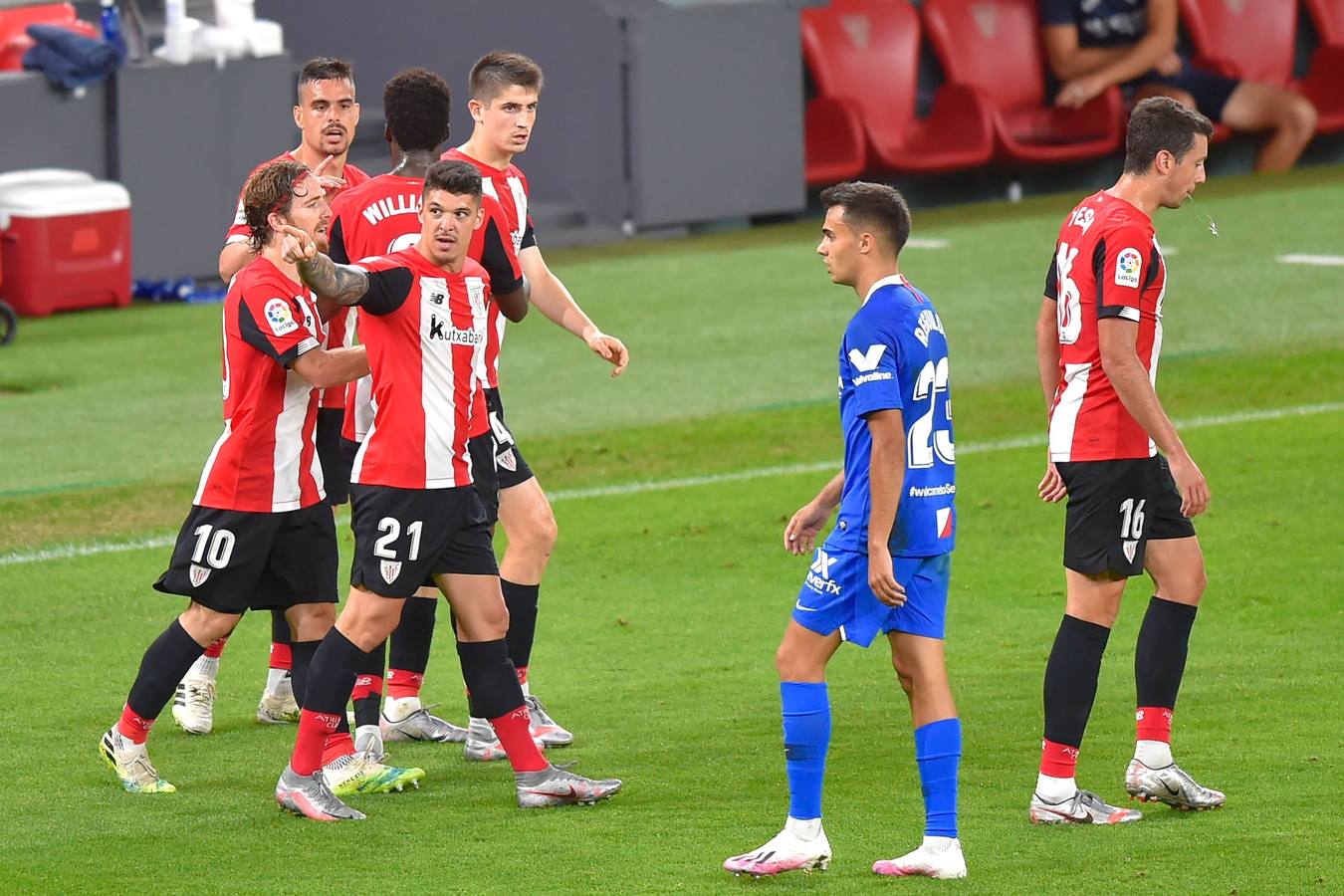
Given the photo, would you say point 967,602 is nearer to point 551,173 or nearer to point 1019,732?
point 1019,732

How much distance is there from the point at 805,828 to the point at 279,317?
201 cm

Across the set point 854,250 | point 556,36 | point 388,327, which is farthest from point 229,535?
point 556,36

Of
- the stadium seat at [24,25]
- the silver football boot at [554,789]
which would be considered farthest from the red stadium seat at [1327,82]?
the silver football boot at [554,789]

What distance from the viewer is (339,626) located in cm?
570


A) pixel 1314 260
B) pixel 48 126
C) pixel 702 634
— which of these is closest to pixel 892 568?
pixel 702 634

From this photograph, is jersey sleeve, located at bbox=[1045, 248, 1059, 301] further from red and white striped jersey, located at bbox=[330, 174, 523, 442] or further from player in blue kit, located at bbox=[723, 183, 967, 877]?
red and white striped jersey, located at bbox=[330, 174, 523, 442]

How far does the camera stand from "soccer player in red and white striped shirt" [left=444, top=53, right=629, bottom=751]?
6.48 metres

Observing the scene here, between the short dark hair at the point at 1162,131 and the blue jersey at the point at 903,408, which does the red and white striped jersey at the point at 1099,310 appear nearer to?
the short dark hair at the point at 1162,131

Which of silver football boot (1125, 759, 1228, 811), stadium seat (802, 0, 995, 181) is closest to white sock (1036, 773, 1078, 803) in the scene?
silver football boot (1125, 759, 1228, 811)

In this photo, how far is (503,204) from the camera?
6.58 m

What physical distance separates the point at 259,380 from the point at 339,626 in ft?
2.57

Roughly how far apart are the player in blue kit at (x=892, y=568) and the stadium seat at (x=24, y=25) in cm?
1288

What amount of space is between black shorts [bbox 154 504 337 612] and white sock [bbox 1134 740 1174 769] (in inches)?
91.3

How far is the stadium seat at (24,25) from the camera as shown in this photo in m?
17.5
